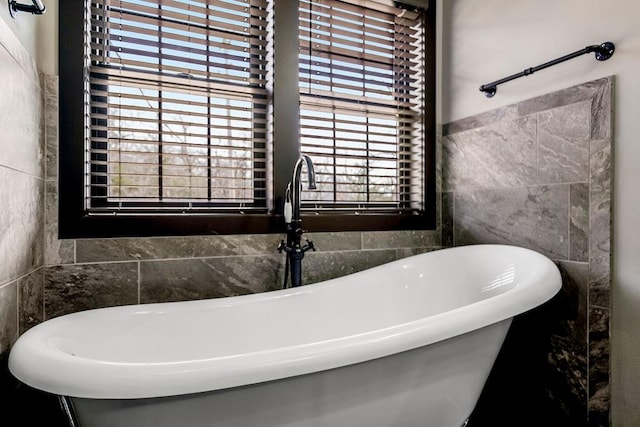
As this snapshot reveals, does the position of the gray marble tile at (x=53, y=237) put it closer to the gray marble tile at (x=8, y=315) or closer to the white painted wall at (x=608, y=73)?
the gray marble tile at (x=8, y=315)

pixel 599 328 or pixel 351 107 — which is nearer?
pixel 599 328

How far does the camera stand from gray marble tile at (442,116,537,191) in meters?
1.72

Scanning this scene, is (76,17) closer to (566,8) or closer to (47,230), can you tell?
(47,230)

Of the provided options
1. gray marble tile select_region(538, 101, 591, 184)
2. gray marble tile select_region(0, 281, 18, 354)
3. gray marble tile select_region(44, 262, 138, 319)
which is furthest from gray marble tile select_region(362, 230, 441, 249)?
gray marble tile select_region(0, 281, 18, 354)

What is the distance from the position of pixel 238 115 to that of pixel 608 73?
4.79 feet

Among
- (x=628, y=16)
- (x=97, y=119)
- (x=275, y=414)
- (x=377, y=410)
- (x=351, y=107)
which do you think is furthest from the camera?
(x=351, y=107)

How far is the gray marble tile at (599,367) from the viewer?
1.43 metres

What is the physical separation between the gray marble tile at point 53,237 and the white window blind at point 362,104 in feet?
3.32

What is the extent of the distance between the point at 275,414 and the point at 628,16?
64.8 inches

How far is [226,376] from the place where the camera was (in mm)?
791

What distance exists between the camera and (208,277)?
5.57 ft

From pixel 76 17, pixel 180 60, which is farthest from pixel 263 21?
pixel 76 17

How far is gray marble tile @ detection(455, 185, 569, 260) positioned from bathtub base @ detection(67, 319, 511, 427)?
1.91ft

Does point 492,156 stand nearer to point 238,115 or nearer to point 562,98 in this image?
point 562,98
